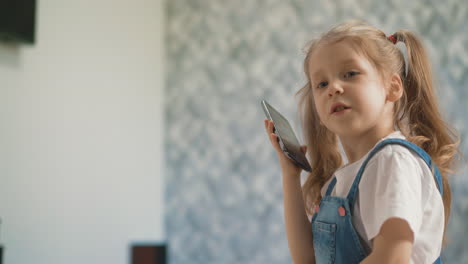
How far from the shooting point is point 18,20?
2.42 metres

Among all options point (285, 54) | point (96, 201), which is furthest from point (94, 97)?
point (285, 54)

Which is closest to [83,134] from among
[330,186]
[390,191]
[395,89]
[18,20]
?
[18,20]

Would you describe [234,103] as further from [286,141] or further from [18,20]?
[286,141]

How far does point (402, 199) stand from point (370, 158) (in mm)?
129

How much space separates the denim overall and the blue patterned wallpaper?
2.03m

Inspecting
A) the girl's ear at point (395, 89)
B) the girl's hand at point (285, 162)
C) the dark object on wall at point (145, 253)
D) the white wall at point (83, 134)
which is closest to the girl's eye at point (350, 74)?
the girl's ear at point (395, 89)

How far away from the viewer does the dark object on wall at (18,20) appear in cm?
236

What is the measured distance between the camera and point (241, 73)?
3.28m

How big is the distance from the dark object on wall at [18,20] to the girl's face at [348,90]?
185 centimetres

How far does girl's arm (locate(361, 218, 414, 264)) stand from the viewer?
79 centimetres

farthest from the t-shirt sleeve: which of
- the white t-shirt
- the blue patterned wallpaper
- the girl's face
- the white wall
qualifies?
the blue patterned wallpaper

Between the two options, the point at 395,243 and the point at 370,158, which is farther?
the point at 370,158

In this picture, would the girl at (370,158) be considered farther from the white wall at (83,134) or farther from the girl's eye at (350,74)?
the white wall at (83,134)

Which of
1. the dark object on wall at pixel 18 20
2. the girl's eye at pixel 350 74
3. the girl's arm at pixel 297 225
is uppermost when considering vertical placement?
the dark object on wall at pixel 18 20
